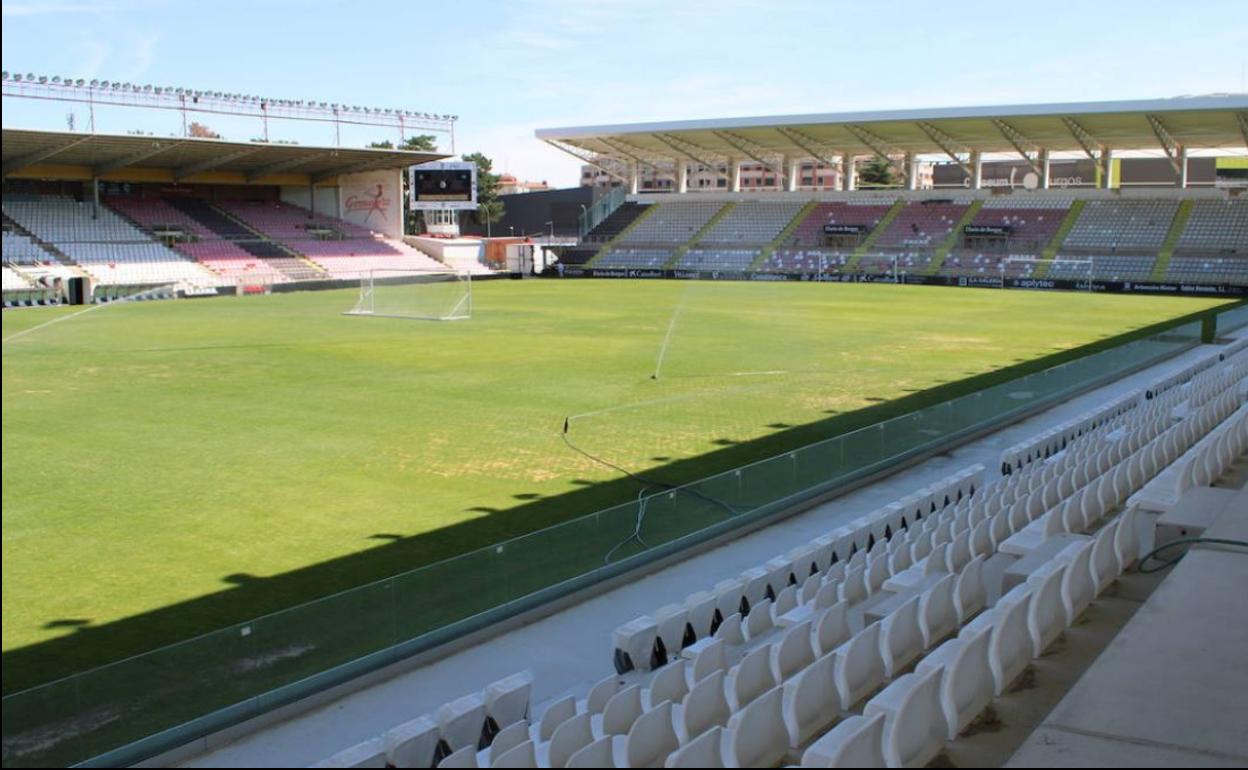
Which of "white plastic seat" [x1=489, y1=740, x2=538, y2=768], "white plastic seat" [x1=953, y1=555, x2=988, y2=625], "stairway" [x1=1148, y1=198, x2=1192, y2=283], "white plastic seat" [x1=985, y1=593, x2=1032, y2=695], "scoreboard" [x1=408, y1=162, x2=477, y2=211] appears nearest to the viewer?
"white plastic seat" [x1=489, y1=740, x2=538, y2=768]

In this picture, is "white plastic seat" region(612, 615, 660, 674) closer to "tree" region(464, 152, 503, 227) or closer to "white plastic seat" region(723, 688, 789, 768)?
"white plastic seat" region(723, 688, 789, 768)

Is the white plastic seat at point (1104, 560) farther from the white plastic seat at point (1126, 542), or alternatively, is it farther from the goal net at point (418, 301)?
the goal net at point (418, 301)

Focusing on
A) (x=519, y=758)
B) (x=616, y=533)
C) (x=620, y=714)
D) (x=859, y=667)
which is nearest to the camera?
(x=519, y=758)

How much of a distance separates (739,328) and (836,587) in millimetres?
34593

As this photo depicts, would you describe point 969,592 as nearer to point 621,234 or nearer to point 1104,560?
point 1104,560

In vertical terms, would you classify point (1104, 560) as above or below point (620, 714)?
above

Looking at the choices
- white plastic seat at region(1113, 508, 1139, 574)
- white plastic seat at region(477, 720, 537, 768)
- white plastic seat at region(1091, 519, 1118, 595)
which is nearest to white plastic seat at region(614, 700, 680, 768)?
white plastic seat at region(477, 720, 537, 768)

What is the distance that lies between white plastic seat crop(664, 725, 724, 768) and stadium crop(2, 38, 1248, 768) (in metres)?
0.03

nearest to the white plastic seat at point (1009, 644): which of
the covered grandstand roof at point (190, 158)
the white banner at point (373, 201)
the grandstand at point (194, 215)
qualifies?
the covered grandstand roof at point (190, 158)

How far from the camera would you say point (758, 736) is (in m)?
6.57

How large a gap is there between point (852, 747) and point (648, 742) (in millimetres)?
1557

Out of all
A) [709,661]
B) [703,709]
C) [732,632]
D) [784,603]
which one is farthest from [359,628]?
[703,709]

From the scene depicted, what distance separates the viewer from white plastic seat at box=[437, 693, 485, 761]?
8.01m

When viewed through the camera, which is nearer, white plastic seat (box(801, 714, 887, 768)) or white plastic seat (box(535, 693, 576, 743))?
white plastic seat (box(801, 714, 887, 768))
